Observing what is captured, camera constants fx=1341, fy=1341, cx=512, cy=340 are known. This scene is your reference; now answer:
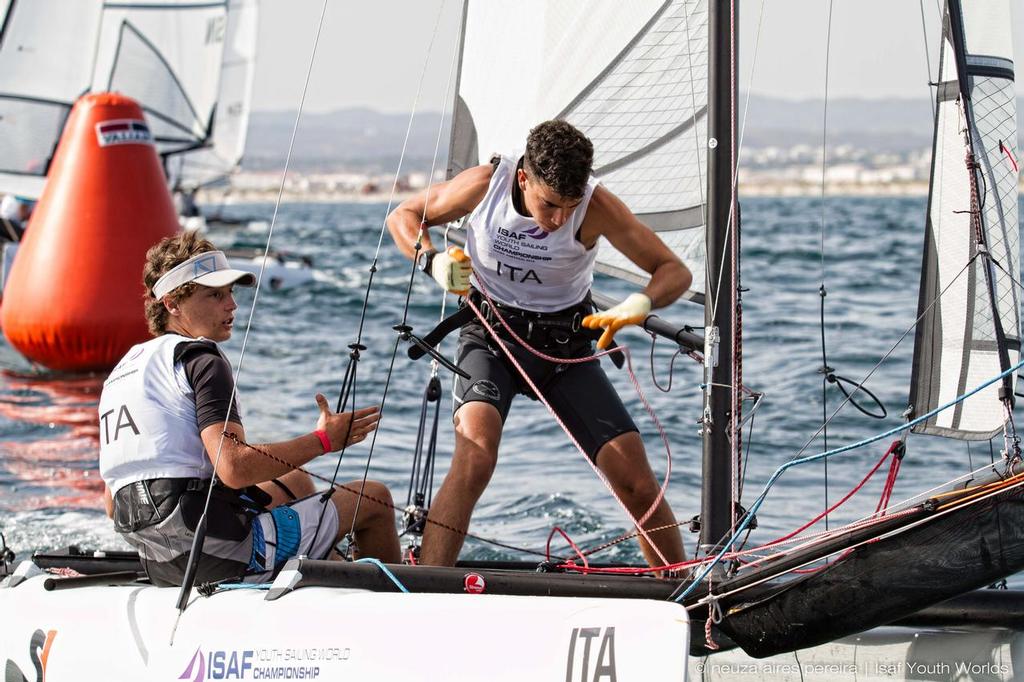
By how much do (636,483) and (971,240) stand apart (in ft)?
3.81

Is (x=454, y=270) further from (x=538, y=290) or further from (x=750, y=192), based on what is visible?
(x=750, y=192)

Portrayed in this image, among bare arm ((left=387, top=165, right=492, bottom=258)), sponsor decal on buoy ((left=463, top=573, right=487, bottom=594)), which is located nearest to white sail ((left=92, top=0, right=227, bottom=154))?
bare arm ((left=387, top=165, right=492, bottom=258))

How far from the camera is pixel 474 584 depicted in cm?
303

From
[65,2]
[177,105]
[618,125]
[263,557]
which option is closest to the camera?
[263,557]

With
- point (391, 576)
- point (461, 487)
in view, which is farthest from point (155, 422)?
point (461, 487)

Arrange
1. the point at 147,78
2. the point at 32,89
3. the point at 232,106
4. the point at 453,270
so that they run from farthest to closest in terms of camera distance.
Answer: the point at 232,106, the point at 147,78, the point at 32,89, the point at 453,270

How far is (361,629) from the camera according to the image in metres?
2.85

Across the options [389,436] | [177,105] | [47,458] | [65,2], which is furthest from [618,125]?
[177,105]

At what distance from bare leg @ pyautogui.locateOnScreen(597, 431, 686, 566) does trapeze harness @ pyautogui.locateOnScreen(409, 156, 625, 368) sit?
289 mm

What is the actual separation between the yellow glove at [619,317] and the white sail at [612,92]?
1.04 meters

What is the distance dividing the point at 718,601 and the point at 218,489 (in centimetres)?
118

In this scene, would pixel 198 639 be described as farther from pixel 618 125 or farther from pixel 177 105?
pixel 177 105

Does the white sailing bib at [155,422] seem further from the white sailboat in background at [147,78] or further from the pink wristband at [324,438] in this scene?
the white sailboat in background at [147,78]

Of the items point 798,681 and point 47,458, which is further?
point 47,458
